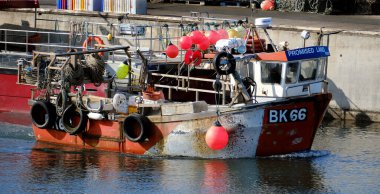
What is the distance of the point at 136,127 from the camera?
24.0 metres

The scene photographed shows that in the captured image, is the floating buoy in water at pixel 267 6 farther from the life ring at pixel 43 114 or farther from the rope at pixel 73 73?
the life ring at pixel 43 114

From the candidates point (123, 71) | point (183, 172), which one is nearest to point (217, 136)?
point (183, 172)

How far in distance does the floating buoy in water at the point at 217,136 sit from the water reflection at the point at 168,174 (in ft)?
1.78

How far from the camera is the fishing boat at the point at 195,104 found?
23.2 metres

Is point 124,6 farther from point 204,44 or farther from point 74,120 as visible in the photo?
point 204,44

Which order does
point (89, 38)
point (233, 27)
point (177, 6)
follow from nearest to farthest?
1. point (233, 27)
2. point (89, 38)
3. point (177, 6)

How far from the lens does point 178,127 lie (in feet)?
77.3

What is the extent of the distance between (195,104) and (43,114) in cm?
393

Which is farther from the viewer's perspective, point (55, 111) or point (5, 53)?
point (5, 53)

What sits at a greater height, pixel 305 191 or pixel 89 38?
pixel 89 38

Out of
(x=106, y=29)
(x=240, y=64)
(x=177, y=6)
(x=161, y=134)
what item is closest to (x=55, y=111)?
(x=161, y=134)

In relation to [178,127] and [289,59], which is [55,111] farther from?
[289,59]

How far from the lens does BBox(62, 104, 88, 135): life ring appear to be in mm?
24672

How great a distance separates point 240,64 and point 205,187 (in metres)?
3.23
